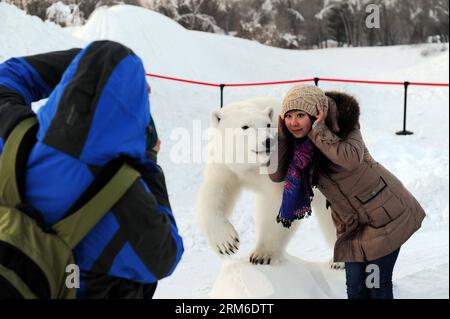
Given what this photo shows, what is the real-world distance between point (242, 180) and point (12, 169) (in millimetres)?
1145

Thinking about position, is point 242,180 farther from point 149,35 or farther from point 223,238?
point 149,35

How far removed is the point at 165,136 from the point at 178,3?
1.13 meters

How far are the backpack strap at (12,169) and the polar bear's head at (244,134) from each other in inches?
33.5

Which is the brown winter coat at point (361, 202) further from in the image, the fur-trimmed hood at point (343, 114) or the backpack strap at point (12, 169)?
the backpack strap at point (12, 169)

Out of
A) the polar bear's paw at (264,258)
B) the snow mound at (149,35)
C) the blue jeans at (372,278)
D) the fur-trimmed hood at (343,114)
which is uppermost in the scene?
the snow mound at (149,35)

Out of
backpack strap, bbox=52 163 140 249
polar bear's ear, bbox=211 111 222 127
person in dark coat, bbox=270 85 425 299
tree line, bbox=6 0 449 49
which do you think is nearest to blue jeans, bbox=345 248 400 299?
person in dark coat, bbox=270 85 425 299

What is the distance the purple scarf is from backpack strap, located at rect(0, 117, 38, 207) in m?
0.73

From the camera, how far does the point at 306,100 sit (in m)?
1.26

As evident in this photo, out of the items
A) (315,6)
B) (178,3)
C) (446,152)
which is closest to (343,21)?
(315,6)

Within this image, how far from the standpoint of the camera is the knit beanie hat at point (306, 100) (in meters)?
1.26

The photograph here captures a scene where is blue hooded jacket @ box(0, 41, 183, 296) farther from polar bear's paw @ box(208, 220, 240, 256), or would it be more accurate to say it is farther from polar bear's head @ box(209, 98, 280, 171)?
polar bear's paw @ box(208, 220, 240, 256)

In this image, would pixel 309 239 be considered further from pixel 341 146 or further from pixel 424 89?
pixel 424 89

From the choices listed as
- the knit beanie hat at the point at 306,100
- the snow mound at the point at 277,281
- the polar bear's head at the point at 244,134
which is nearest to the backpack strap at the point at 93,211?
the knit beanie hat at the point at 306,100

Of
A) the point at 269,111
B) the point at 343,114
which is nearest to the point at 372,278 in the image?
the point at 343,114
